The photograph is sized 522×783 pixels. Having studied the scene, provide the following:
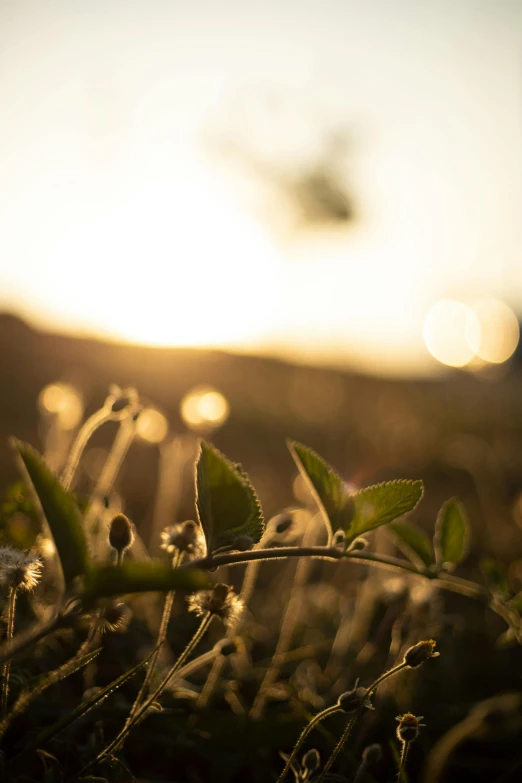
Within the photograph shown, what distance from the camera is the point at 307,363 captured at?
15938 millimetres

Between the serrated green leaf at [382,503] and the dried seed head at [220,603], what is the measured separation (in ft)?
0.80

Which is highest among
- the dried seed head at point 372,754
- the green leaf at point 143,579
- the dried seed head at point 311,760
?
the green leaf at point 143,579

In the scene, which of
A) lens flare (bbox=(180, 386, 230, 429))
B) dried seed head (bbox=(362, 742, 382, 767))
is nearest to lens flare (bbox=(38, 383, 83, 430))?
lens flare (bbox=(180, 386, 230, 429))

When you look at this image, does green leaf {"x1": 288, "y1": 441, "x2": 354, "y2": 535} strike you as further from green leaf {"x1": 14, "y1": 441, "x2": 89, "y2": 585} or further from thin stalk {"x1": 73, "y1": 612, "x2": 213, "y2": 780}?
green leaf {"x1": 14, "y1": 441, "x2": 89, "y2": 585}

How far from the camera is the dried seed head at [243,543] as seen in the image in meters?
0.86

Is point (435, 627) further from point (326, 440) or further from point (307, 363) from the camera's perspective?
point (307, 363)

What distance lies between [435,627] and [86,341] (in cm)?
1149

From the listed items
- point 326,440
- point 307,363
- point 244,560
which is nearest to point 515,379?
point 307,363

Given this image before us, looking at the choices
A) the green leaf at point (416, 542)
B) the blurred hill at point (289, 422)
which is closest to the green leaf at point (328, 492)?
the green leaf at point (416, 542)

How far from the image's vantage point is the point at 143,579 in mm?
651

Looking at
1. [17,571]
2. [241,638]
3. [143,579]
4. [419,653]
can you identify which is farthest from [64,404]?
[143,579]

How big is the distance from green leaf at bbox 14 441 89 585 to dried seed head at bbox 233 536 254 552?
0.70ft

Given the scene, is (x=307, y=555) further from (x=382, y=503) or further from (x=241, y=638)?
(x=241, y=638)

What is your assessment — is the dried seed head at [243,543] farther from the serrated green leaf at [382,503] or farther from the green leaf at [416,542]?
the green leaf at [416,542]
